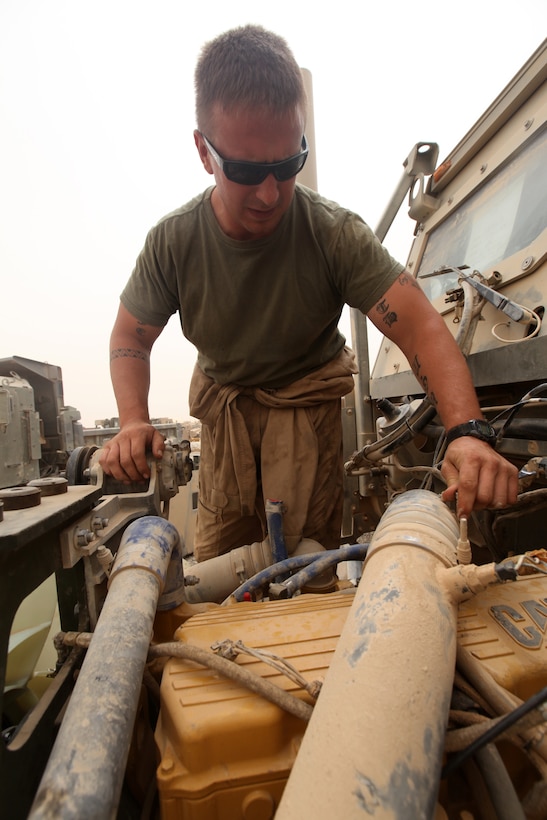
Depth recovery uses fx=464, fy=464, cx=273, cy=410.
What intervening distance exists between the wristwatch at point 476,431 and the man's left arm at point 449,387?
0.10ft

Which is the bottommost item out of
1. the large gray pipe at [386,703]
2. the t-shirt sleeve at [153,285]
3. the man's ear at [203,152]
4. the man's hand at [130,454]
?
the large gray pipe at [386,703]

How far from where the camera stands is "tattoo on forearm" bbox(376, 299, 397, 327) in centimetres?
158

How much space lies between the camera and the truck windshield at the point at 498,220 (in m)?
1.89

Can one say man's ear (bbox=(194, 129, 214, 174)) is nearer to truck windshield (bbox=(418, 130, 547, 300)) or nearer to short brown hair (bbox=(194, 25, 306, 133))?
short brown hair (bbox=(194, 25, 306, 133))

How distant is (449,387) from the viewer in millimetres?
1372

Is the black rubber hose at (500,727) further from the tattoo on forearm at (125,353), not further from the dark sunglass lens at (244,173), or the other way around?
the tattoo on forearm at (125,353)

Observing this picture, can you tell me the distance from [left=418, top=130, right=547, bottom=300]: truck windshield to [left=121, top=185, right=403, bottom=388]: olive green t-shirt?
0.69 meters

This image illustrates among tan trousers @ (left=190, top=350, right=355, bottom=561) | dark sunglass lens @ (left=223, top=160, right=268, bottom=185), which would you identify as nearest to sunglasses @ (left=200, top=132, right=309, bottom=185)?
dark sunglass lens @ (left=223, top=160, right=268, bottom=185)

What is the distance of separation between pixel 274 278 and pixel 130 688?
4.70 feet

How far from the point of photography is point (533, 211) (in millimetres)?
1872

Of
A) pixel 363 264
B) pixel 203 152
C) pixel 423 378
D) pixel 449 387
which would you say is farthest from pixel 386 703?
pixel 203 152

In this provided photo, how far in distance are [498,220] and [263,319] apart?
4.04 ft

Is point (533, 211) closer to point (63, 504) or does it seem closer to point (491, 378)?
point (491, 378)

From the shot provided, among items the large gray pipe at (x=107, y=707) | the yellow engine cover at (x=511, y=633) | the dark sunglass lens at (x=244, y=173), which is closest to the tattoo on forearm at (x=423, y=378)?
the yellow engine cover at (x=511, y=633)
